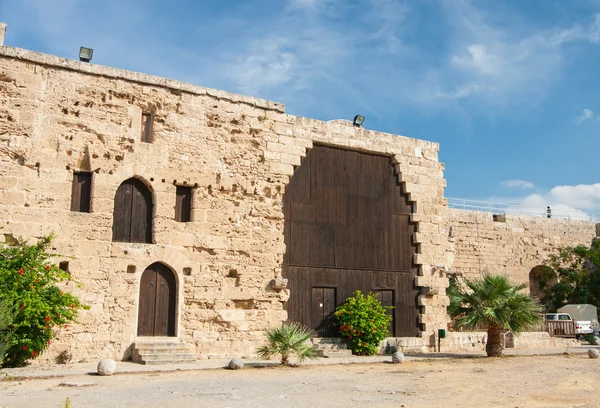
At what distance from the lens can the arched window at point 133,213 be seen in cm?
1461

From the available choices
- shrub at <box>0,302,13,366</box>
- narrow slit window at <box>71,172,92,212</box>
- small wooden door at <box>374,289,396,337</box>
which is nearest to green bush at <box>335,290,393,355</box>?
small wooden door at <box>374,289,396,337</box>

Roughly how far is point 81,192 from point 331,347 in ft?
24.9

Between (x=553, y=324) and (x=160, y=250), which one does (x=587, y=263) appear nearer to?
(x=553, y=324)

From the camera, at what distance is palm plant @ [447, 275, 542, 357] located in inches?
640

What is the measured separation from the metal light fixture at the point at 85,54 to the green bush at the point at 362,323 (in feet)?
30.2

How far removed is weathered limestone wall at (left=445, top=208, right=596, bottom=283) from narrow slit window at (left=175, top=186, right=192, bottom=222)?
13.2 metres

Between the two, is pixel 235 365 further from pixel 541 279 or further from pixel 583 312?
pixel 541 279

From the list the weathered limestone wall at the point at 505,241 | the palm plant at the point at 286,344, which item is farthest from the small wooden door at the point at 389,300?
the weathered limestone wall at the point at 505,241

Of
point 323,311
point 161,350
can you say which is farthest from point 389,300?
point 161,350

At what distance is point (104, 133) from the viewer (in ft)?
47.8

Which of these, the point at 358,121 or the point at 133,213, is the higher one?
the point at 358,121

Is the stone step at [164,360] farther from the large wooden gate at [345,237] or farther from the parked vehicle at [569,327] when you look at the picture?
the parked vehicle at [569,327]

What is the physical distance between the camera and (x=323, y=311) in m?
17.2

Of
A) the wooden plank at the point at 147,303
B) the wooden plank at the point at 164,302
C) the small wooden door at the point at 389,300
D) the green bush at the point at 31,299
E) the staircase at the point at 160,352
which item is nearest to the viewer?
the green bush at the point at 31,299
